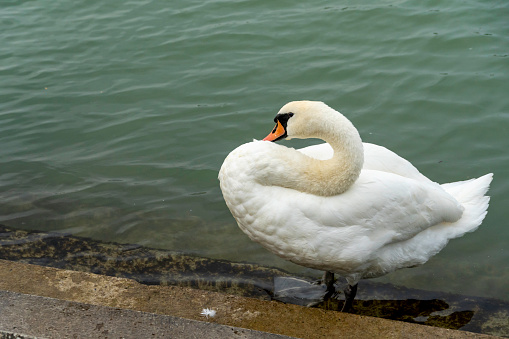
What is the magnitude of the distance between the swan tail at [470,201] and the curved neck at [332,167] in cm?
113

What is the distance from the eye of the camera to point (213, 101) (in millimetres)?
7250

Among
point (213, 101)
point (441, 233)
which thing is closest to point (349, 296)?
point (441, 233)

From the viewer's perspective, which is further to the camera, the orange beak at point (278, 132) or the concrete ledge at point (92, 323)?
the orange beak at point (278, 132)

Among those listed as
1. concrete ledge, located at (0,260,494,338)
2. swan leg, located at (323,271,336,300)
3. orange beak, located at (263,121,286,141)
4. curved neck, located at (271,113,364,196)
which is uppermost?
orange beak, located at (263,121,286,141)

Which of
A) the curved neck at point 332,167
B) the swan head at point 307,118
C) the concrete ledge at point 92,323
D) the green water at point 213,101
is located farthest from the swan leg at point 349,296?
the concrete ledge at point 92,323

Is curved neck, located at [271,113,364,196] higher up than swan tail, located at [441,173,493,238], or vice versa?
curved neck, located at [271,113,364,196]

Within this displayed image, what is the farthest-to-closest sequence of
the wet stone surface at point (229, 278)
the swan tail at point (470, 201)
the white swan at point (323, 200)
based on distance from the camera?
the swan tail at point (470, 201) → the wet stone surface at point (229, 278) → the white swan at point (323, 200)

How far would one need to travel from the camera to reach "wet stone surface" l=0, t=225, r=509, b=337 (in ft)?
13.6

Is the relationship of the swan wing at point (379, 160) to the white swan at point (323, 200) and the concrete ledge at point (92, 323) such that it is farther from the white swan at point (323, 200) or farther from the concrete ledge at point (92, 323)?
the concrete ledge at point (92, 323)

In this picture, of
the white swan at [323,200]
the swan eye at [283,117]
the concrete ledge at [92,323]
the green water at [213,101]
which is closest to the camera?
the concrete ledge at [92,323]

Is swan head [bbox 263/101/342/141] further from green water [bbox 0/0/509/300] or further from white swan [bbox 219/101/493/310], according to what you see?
green water [bbox 0/0/509/300]

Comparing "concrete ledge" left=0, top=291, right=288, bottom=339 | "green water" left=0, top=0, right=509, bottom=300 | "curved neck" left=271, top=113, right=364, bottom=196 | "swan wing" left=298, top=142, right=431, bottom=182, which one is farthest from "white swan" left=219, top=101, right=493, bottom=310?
"green water" left=0, top=0, right=509, bottom=300

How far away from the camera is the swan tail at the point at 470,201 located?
4328 mm

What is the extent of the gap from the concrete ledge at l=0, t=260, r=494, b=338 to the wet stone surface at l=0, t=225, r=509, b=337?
94 cm
